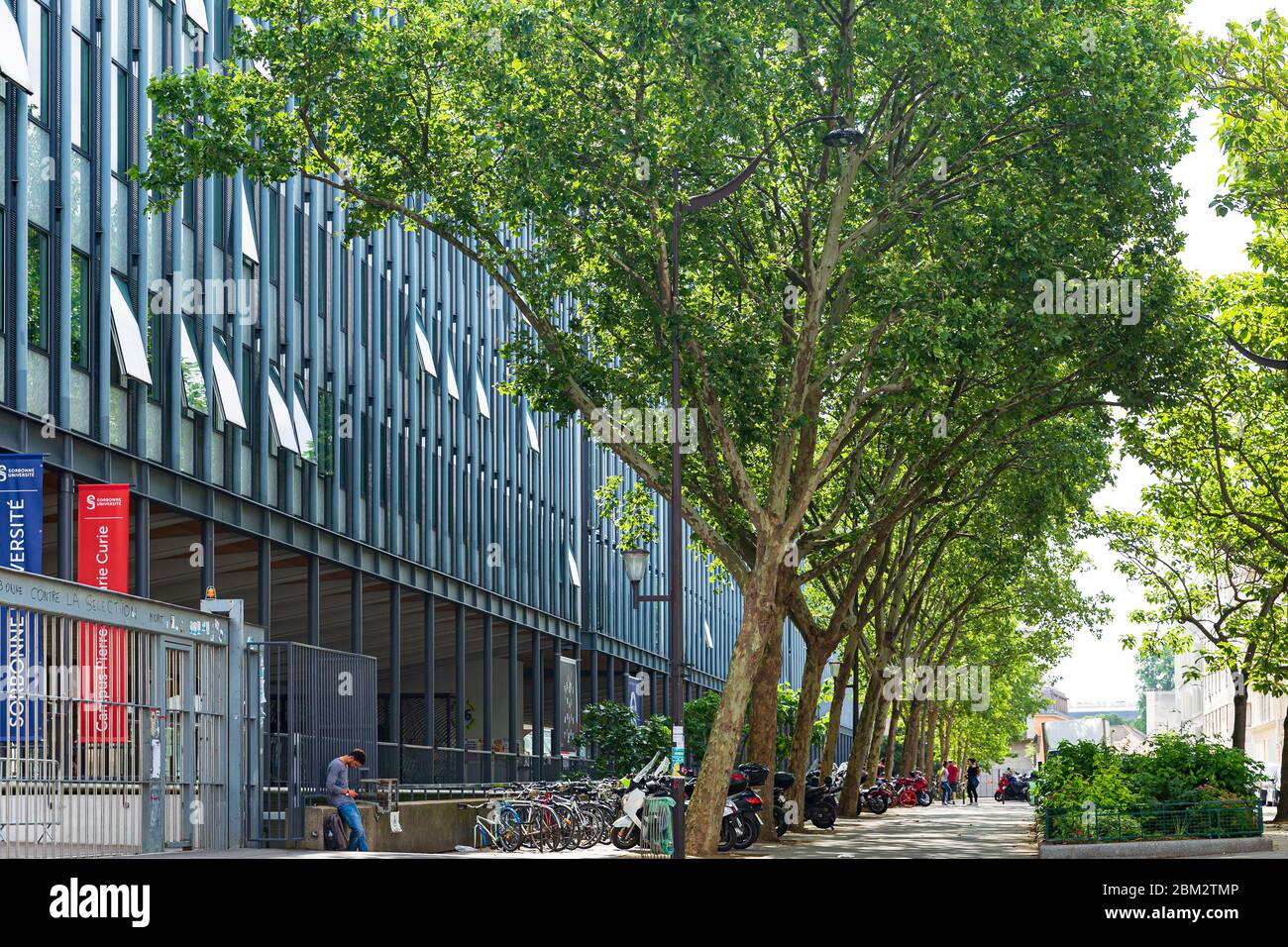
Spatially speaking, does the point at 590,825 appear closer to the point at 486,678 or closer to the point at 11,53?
the point at 11,53

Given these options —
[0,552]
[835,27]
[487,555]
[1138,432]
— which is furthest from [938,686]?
[0,552]

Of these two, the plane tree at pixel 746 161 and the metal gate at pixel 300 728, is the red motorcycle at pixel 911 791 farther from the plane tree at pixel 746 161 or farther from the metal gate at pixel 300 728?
the metal gate at pixel 300 728

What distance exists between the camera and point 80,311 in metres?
23.7

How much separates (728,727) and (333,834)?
19.7ft

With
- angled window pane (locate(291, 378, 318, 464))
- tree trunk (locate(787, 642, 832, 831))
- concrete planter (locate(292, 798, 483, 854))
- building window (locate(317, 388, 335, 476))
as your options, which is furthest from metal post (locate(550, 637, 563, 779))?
concrete planter (locate(292, 798, 483, 854))

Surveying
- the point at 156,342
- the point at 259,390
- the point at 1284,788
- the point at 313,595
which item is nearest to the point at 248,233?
the point at 259,390

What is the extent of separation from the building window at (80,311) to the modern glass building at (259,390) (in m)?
0.05

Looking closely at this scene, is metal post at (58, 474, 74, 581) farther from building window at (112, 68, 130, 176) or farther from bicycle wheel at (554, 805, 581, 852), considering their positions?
bicycle wheel at (554, 805, 581, 852)

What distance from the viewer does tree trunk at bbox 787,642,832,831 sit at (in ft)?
109

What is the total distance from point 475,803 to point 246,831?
11717 mm

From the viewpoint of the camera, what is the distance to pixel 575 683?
4806cm

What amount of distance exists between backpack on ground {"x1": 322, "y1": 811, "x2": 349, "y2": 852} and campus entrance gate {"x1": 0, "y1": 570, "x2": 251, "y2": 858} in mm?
2703

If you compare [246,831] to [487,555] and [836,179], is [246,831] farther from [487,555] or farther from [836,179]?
[487,555]
